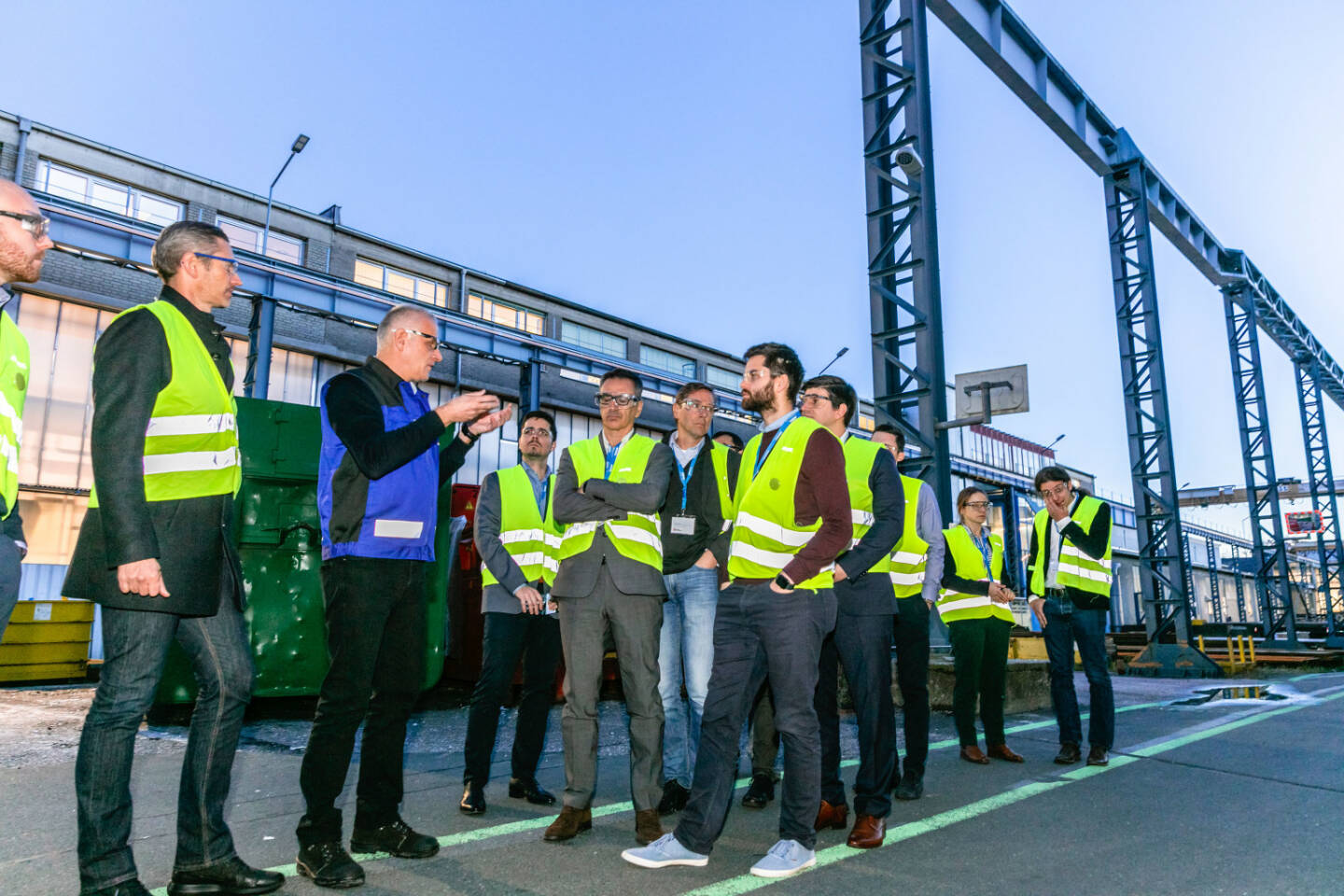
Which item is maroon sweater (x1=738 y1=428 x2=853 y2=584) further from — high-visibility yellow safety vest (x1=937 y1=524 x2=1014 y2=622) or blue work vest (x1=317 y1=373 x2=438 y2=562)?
high-visibility yellow safety vest (x1=937 y1=524 x2=1014 y2=622)

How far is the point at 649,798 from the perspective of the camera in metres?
3.62

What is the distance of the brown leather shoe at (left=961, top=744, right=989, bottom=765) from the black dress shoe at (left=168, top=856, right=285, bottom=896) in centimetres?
407

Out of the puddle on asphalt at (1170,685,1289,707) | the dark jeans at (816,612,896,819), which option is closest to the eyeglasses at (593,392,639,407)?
the dark jeans at (816,612,896,819)

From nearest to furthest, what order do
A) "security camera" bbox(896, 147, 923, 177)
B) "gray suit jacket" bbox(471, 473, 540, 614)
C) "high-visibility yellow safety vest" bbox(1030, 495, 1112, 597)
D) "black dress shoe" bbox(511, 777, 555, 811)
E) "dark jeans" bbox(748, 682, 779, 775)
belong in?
"black dress shoe" bbox(511, 777, 555, 811) < "gray suit jacket" bbox(471, 473, 540, 614) < "dark jeans" bbox(748, 682, 779, 775) < "high-visibility yellow safety vest" bbox(1030, 495, 1112, 597) < "security camera" bbox(896, 147, 923, 177)

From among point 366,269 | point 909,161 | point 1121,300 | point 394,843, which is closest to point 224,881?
point 394,843

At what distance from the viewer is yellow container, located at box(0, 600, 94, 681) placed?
1200 centimetres

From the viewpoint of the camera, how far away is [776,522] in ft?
11.3

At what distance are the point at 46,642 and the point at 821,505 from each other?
519 inches

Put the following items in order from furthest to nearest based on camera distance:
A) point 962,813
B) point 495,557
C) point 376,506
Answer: point 495,557
point 962,813
point 376,506

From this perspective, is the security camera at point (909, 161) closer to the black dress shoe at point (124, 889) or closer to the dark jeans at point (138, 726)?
the dark jeans at point (138, 726)

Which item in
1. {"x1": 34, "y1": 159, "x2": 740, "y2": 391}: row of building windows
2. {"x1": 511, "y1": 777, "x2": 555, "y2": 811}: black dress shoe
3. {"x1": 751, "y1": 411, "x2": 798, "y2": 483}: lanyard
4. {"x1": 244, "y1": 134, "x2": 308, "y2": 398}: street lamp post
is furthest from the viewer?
{"x1": 34, "y1": 159, "x2": 740, "y2": 391}: row of building windows

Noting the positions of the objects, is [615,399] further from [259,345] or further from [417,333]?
[259,345]

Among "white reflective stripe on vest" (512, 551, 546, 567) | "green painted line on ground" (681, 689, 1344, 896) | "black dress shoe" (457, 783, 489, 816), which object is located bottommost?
"green painted line on ground" (681, 689, 1344, 896)

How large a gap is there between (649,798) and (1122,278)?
18.4 m
